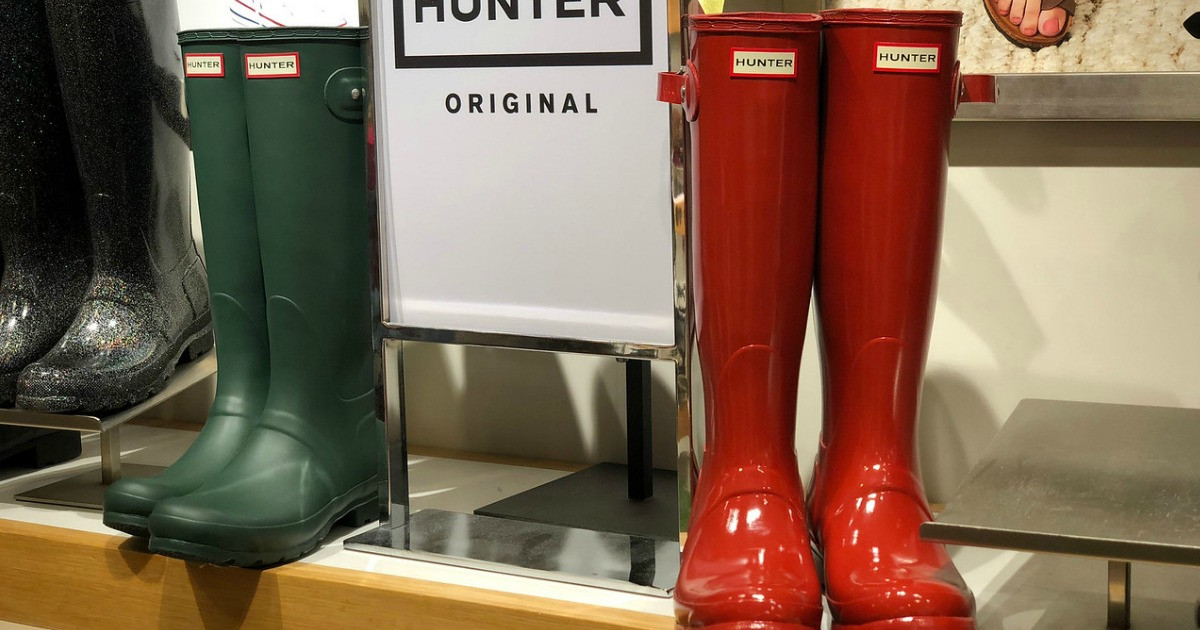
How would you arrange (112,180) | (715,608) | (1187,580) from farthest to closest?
(112,180)
(1187,580)
(715,608)

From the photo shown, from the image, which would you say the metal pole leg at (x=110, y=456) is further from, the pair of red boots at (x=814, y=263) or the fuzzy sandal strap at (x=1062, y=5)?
the fuzzy sandal strap at (x=1062, y=5)

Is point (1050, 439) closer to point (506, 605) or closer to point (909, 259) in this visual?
point (909, 259)

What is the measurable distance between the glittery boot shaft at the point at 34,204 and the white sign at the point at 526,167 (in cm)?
47

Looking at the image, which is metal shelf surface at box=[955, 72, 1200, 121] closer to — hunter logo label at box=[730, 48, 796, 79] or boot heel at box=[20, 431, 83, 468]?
hunter logo label at box=[730, 48, 796, 79]

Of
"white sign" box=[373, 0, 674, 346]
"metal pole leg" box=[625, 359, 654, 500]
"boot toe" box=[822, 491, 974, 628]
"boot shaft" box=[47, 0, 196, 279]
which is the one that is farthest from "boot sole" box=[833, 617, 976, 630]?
"boot shaft" box=[47, 0, 196, 279]

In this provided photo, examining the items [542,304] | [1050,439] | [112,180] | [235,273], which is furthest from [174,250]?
[1050,439]

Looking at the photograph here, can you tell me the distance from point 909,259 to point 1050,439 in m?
0.20

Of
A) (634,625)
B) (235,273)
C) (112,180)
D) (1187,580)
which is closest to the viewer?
(634,625)

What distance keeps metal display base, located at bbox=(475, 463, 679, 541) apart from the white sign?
219 millimetres

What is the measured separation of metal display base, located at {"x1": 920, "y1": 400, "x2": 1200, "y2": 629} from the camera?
732 millimetres

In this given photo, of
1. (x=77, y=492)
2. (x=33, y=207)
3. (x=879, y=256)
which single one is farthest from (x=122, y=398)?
(x=879, y=256)

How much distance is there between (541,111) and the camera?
1.05 metres

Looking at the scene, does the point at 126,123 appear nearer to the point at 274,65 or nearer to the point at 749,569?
the point at 274,65

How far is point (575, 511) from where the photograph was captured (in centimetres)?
123
